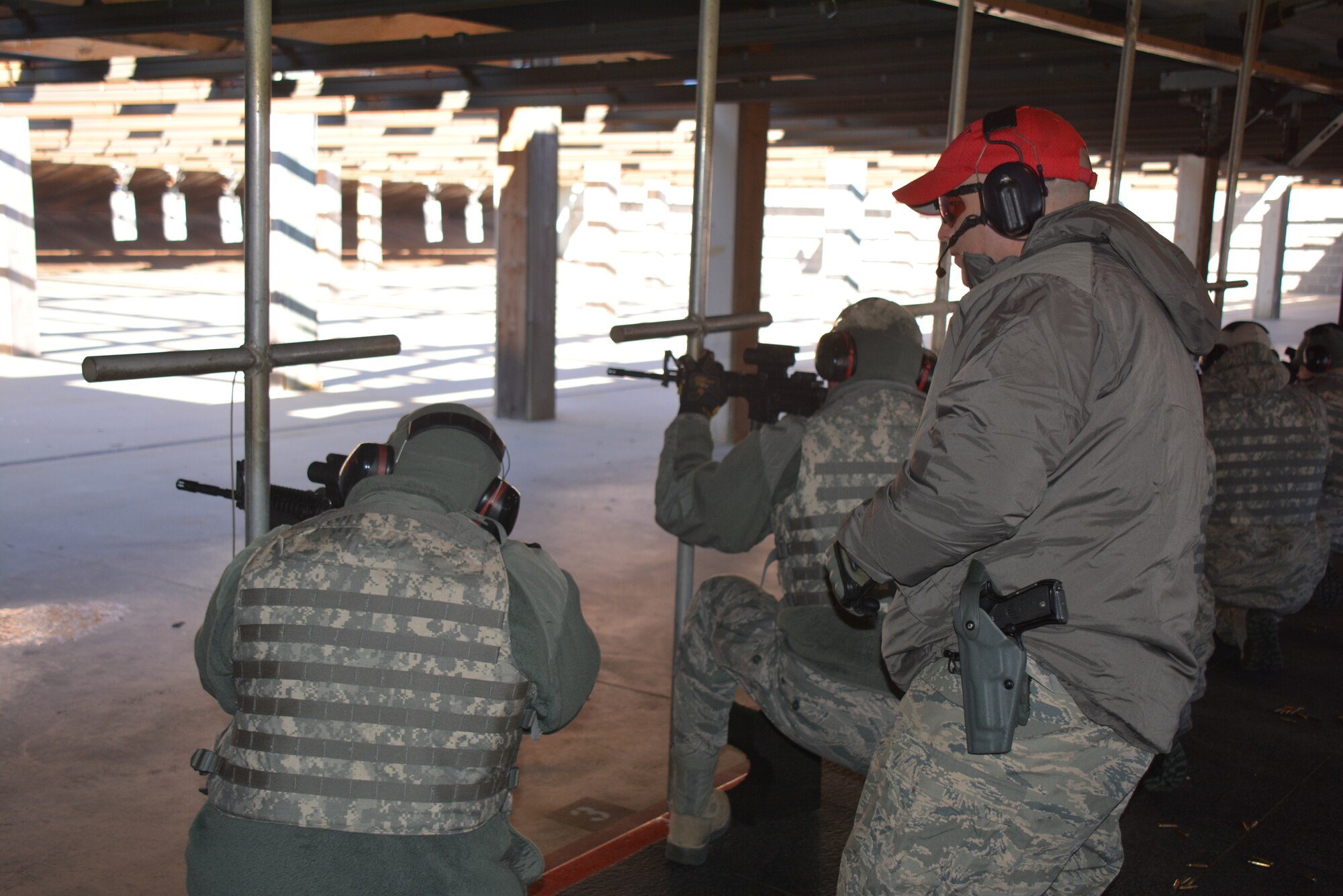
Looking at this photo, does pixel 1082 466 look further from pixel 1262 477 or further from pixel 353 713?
pixel 1262 477

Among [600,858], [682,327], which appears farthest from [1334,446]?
[600,858]

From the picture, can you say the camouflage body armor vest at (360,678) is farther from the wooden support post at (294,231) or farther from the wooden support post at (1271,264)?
the wooden support post at (1271,264)

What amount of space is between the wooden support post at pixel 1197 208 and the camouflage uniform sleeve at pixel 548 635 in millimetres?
3554

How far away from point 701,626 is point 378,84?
5971mm

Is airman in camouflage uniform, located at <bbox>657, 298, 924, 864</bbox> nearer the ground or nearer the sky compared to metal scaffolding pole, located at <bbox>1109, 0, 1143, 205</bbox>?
nearer the ground

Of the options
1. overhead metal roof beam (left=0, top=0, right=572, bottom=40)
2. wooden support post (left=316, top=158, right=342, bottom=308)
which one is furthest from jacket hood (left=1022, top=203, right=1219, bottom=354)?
wooden support post (left=316, top=158, right=342, bottom=308)

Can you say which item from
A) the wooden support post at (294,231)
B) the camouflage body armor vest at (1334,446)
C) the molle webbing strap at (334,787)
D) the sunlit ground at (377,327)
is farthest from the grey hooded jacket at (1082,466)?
the wooden support post at (294,231)

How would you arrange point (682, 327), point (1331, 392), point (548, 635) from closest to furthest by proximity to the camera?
1. point (548, 635)
2. point (682, 327)
3. point (1331, 392)

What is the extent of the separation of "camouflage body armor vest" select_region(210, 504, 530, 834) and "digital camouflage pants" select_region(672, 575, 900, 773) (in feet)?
3.16

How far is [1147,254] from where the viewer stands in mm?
1596

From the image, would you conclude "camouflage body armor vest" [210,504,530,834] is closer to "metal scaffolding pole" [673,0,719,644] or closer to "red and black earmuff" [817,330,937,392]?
"metal scaffolding pole" [673,0,719,644]

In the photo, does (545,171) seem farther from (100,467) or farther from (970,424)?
(970,424)

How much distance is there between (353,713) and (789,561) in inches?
47.2

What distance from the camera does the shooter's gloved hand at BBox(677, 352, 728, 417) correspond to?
2699 mm
